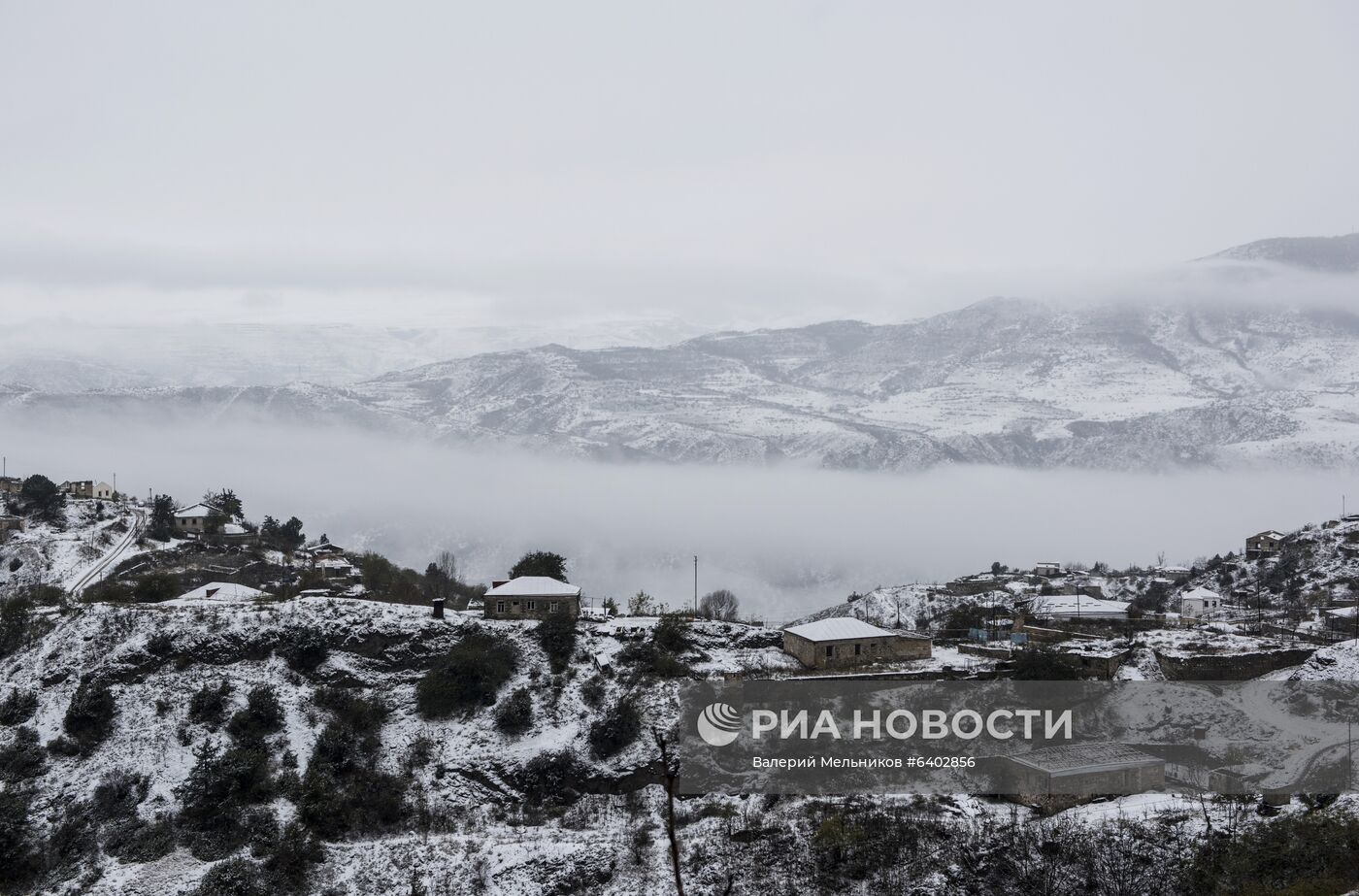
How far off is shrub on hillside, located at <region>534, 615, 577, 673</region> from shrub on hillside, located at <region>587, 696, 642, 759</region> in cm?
474

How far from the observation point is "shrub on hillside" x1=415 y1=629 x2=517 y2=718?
164ft

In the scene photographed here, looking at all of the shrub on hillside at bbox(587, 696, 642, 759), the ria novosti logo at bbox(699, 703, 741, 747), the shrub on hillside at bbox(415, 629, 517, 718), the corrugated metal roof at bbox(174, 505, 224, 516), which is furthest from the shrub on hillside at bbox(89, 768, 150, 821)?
the corrugated metal roof at bbox(174, 505, 224, 516)

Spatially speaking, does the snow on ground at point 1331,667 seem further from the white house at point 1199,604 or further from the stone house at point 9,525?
the stone house at point 9,525

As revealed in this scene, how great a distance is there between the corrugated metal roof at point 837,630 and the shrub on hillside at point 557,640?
40.8 ft

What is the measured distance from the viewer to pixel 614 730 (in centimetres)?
4778

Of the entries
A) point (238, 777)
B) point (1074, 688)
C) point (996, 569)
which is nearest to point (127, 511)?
point (238, 777)

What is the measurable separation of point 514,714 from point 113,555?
1591 inches

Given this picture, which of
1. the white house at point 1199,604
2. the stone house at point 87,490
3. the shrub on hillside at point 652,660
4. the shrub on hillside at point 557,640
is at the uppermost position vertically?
the stone house at point 87,490

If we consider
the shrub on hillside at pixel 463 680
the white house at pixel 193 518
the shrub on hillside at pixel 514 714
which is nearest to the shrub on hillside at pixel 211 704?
the shrub on hillside at pixel 463 680

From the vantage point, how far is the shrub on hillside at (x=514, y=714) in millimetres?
48531

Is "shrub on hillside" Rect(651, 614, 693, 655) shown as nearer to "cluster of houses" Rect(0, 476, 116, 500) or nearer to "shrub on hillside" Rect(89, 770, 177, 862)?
"shrub on hillside" Rect(89, 770, 177, 862)

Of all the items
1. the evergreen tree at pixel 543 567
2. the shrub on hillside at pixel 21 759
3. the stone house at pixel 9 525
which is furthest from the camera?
the stone house at pixel 9 525

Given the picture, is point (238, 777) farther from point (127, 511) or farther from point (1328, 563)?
point (1328, 563)

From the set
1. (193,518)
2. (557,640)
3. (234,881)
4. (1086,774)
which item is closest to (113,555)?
(193,518)
